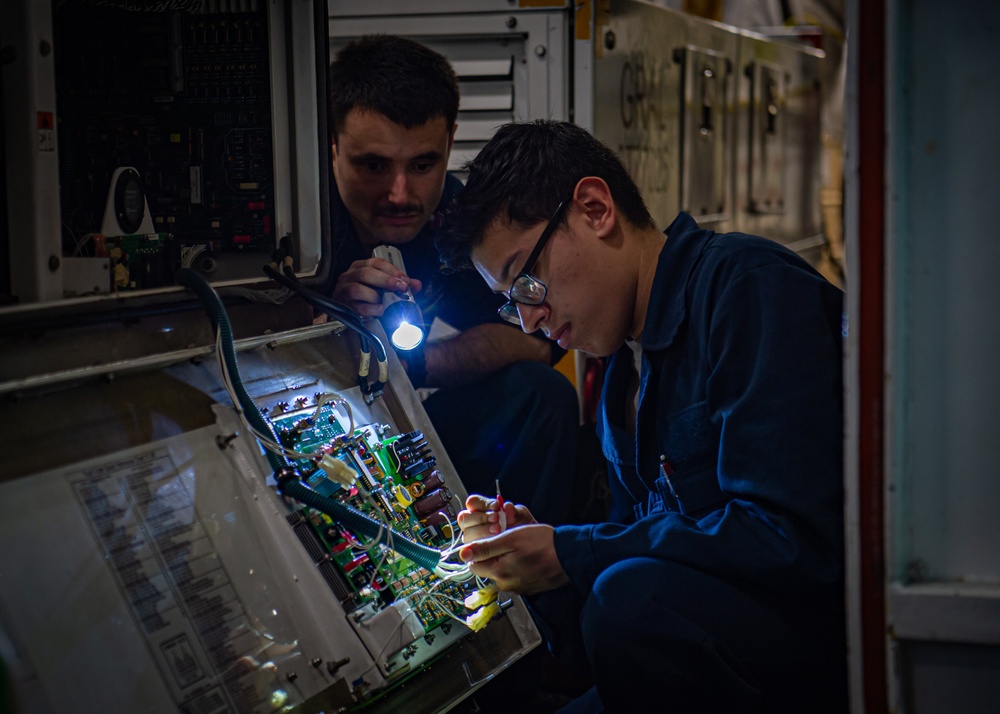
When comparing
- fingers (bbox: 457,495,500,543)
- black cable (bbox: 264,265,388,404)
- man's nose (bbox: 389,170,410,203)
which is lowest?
fingers (bbox: 457,495,500,543)

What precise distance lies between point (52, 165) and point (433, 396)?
1.56 meters

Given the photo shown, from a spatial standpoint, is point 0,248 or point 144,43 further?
point 144,43

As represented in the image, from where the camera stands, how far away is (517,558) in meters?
1.97

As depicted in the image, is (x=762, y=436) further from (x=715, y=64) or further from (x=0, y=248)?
(x=715, y=64)

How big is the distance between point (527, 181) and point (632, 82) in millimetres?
2167

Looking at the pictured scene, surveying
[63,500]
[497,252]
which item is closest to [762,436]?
[497,252]

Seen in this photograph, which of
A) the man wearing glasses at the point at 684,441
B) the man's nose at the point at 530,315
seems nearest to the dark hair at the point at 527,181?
the man wearing glasses at the point at 684,441

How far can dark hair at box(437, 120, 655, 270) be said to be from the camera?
2.17m

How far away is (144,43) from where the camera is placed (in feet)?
7.66

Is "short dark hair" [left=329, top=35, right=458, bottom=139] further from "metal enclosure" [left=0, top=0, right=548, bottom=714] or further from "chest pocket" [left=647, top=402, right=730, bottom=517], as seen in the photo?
"chest pocket" [left=647, top=402, right=730, bottom=517]

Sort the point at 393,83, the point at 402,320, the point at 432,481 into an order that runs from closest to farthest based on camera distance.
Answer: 1. the point at 432,481
2. the point at 402,320
3. the point at 393,83

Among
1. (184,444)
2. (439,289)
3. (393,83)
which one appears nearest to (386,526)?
(184,444)

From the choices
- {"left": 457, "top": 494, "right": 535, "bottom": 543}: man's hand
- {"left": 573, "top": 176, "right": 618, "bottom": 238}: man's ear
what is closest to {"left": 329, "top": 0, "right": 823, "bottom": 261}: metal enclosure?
{"left": 573, "top": 176, "right": 618, "bottom": 238}: man's ear

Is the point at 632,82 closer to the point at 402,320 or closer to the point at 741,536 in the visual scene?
the point at 402,320
